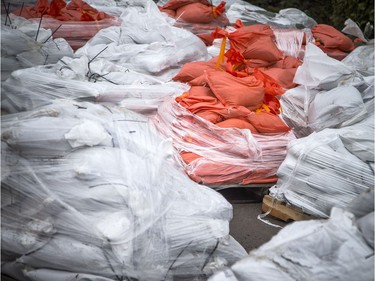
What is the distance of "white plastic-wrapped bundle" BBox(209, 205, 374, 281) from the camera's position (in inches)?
74.5

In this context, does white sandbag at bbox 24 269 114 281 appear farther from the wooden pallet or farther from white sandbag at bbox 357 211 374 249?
the wooden pallet

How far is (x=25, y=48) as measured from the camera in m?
3.63

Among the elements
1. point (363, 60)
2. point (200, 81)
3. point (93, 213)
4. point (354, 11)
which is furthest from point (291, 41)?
point (93, 213)

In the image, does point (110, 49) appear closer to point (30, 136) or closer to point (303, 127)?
point (303, 127)

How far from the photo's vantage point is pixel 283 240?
2041 mm

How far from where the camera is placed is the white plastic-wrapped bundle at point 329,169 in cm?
322

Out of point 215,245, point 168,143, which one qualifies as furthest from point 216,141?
point 215,245

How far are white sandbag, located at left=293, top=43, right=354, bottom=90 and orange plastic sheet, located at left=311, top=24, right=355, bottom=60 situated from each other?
5.03 ft

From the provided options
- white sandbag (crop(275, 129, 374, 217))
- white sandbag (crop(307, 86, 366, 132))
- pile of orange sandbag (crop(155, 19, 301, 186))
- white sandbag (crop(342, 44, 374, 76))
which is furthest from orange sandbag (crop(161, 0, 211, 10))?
white sandbag (crop(275, 129, 374, 217))

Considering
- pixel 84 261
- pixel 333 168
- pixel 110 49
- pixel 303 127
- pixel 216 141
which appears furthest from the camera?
pixel 110 49

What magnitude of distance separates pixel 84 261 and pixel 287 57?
3.36 metres

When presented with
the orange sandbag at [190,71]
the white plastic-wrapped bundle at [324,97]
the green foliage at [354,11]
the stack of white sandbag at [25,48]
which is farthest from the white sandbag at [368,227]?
the green foliage at [354,11]

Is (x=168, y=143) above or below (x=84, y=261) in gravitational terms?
above

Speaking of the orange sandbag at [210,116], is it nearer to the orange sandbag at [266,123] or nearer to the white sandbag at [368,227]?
the orange sandbag at [266,123]
